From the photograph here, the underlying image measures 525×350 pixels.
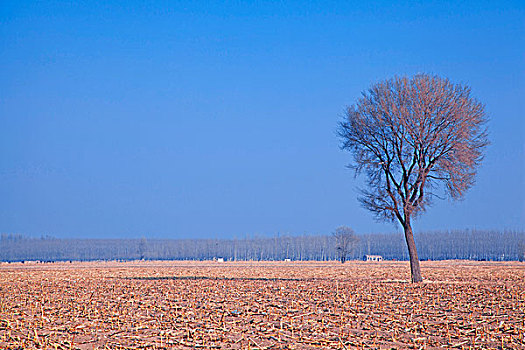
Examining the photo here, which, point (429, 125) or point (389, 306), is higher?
point (429, 125)

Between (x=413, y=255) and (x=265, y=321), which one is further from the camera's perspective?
(x=413, y=255)

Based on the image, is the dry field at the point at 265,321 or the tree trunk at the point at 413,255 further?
the tree trunk at the point at 413,255

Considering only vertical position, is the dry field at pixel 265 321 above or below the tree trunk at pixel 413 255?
below

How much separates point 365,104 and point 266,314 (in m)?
18.0

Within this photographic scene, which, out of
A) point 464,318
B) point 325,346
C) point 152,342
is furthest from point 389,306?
point 152,342

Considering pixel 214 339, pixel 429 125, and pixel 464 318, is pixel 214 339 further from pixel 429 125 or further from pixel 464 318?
pixel 429 125

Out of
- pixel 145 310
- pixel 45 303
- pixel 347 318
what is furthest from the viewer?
pixel 45 303

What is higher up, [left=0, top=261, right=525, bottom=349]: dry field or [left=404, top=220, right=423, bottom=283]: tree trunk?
[left=404, top=220, right=423, bottom=283]: tree trunk

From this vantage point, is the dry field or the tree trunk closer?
the dry field

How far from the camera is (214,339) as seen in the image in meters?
12.3

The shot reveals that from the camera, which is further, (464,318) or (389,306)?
(389,306)

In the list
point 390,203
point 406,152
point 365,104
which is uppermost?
point 365,104

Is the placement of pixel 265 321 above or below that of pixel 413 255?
below

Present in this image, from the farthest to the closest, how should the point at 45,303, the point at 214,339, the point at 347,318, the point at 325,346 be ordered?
the point at 45,303 → the point at 347,318 → the point at 214,339 → the point at 325,346
